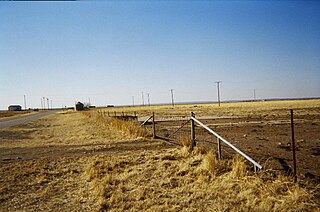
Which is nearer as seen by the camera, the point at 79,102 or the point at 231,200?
the point at 231,200

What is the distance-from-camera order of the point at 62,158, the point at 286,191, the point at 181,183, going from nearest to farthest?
the point at 286,191, the point at 181,183, the point at 62,158

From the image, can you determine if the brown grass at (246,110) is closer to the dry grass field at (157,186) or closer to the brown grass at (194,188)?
the dry grass field at (157,186)

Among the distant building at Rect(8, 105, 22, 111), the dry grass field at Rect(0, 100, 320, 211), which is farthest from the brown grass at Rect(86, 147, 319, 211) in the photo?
the distant building at Rect(8, 105, 22, 111)

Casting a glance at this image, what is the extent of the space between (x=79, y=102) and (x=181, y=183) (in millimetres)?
113807

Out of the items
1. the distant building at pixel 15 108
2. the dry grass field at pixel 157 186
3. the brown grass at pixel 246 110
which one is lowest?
the brown grass at pixel 246 110

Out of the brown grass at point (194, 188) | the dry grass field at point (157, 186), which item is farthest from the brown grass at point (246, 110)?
the brown grass at point (194, 188)

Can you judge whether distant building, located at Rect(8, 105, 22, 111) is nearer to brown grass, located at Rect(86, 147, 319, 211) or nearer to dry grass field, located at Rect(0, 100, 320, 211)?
dry grass field, located at Rect(0, 100, 320, 211)

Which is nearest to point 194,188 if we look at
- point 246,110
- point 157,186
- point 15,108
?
point 157,186

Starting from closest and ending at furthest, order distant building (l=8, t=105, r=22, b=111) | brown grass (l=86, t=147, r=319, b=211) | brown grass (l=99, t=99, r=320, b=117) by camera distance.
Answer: brown grass (l=86, t=147, r=319, b=211) < brown grass (l=99, t=99, r=320, b=117) < distant building (l=8, t=105, r=22, b=111)

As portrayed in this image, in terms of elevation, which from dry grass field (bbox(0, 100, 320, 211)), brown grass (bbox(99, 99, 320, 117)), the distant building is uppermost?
the distant building

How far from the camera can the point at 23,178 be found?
27.4 ft

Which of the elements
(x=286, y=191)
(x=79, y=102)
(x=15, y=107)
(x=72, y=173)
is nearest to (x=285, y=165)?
(x=286, y=191)

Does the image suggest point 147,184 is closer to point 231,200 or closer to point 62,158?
point 231,200

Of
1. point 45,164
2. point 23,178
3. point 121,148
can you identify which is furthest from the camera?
point 121,148
